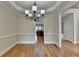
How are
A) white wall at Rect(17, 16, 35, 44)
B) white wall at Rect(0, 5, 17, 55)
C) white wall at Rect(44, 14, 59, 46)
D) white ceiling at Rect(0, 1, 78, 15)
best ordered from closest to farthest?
white wall at Rect(0, 5, 17, 55), white ceiling at Rect(0, 1, 78, 15), white wall at Rect(17, 16, 35, 44), white wall at Rect(44, 14, 59, 46)

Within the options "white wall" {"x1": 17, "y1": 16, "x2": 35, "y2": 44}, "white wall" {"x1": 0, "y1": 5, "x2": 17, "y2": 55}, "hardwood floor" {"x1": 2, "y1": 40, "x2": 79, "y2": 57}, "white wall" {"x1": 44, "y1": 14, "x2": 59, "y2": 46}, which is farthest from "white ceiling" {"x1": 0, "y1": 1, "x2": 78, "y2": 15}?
"hardwood floor" {"x1": 2, "y1": 40, "x2": 79, "y2": 57}

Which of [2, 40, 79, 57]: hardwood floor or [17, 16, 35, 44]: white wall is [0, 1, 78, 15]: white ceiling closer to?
[17, 16, 35, 44]: white wall

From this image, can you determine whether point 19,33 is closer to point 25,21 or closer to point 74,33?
point 25,21

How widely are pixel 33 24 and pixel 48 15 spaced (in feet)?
4.68

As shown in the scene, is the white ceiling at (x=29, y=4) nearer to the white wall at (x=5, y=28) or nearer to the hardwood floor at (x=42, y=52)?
the white wall at (x=5, y=28)

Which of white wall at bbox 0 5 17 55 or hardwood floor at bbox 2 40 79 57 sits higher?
white wall at bbox 0 5 17 55

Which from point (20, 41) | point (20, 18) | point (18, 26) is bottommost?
point (20, 41)

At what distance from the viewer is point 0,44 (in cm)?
488

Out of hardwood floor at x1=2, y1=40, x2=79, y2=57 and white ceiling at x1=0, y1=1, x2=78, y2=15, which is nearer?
hardwood floor at x1=2, y1=40, x2=79, y2=57

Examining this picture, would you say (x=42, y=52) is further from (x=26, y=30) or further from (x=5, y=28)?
(x=26, y=30)

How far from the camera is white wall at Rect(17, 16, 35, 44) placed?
9008 mm

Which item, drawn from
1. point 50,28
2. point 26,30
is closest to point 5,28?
point 26,30

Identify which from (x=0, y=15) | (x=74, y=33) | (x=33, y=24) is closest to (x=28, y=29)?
(x=33, y=24)

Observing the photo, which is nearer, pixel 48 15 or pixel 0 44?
pixel 0 44
